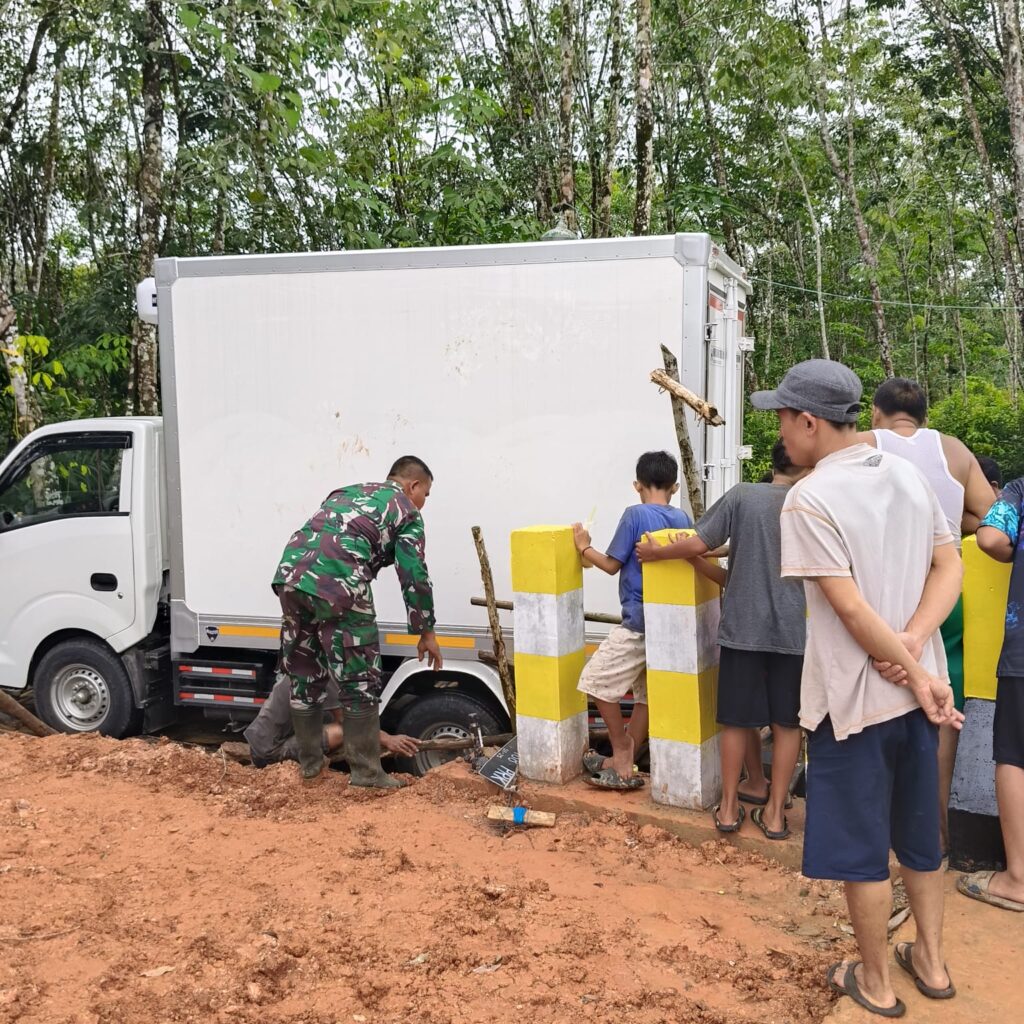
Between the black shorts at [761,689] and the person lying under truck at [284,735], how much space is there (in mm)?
2040

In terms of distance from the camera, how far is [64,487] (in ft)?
20.7

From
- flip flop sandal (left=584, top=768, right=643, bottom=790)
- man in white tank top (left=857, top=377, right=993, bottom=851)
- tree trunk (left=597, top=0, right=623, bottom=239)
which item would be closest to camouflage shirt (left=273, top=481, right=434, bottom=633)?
flip flop sandal (left=584, top=768, right=643, bottom=790)

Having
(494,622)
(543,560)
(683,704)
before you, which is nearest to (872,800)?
(683,704)

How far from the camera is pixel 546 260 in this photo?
4984mm

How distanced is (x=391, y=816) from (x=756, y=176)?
17.8 metres

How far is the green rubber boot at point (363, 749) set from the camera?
486 cm

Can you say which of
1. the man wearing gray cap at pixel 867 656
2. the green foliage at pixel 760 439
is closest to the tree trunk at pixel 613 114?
the green foliage at pixel 760 439

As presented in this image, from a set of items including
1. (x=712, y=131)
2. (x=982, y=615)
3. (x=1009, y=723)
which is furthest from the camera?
(x=712, y=131)

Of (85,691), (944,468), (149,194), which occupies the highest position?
(149,194)

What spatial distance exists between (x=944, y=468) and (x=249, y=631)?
3.91m

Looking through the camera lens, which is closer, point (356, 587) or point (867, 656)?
point (867, 656)

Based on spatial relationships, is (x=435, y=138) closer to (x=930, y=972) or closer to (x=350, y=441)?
(x=350, y=441)

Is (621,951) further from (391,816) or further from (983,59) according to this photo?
(983,59)

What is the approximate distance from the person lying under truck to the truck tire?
4.10 feet
